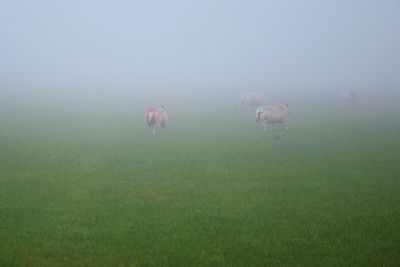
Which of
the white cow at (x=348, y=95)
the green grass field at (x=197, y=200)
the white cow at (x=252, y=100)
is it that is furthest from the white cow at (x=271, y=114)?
the white cow at (x=348, y=95)

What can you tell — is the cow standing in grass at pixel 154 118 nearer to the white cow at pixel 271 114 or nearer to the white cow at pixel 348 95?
the white cow at pixel 271 114

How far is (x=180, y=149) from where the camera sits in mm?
25047

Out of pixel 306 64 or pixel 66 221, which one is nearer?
pixel 66 221

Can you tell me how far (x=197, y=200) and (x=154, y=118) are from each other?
15.1 metres

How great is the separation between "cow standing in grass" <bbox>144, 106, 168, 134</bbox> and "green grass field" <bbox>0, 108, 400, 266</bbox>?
1.45 m

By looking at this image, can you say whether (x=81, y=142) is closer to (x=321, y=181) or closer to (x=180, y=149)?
(x=180, y=149)

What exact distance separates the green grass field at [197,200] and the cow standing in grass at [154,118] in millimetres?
1450

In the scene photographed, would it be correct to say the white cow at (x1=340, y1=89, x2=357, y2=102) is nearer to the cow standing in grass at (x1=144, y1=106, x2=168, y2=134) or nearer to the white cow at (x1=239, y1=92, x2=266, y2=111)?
the white cow at (x1=239, y1=92, x2=266, y2=111)

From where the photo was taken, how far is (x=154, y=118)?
1185 inches

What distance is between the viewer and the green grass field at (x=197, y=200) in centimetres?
1130

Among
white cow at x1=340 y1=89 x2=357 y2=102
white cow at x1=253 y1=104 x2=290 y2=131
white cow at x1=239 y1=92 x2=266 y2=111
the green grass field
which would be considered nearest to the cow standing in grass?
the green grass field

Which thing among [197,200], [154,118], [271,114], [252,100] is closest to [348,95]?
[252,100]

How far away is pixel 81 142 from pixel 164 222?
1438 cm

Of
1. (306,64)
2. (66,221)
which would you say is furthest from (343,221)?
(306,64)
